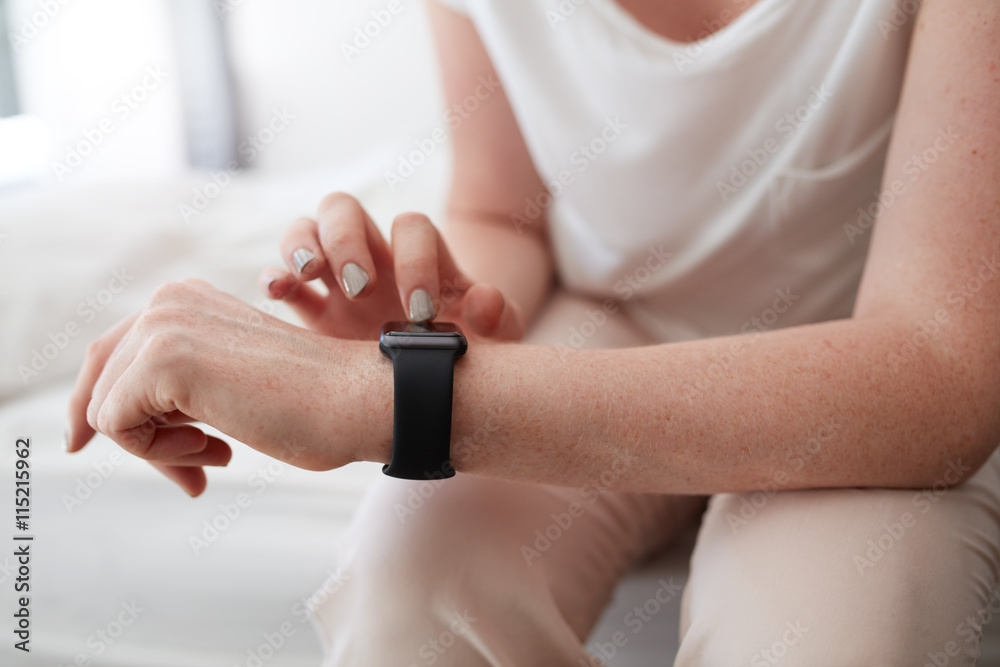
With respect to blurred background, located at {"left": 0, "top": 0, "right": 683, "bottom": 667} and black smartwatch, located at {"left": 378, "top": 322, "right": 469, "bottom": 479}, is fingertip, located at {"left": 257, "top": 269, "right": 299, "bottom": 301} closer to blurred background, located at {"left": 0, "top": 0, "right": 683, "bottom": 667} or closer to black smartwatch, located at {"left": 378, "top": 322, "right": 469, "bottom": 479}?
black smartwatch, located at {"left": 378, "top": 322, "right": 469, "bottom": 479}

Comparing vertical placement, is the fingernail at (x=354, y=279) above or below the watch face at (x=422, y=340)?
above

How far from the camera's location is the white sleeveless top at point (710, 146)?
2.48ft

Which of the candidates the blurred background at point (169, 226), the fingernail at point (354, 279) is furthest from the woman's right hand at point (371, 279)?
the blurred background at point (169, 226)

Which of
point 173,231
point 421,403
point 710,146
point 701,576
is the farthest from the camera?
point 173,231

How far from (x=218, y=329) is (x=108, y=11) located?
2.52 metres

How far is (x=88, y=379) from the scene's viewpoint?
656mm

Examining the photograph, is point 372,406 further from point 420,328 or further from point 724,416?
point 724,416

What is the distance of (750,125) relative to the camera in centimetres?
83

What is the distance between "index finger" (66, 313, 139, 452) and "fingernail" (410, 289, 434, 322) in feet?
0.77

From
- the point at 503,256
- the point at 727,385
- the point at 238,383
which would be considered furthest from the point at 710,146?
the point at 238,383

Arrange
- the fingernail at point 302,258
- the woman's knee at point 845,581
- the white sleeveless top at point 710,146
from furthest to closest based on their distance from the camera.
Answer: the white sleeveless top at point 710,146 → the fingernail at point 302,258 → the woman's knee at point 845,581

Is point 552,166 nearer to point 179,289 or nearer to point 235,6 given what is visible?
Answer: point 179,289

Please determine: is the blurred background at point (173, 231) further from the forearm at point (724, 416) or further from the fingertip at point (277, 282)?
the fingertip at point (277, 282)

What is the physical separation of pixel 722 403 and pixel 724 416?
10mm
